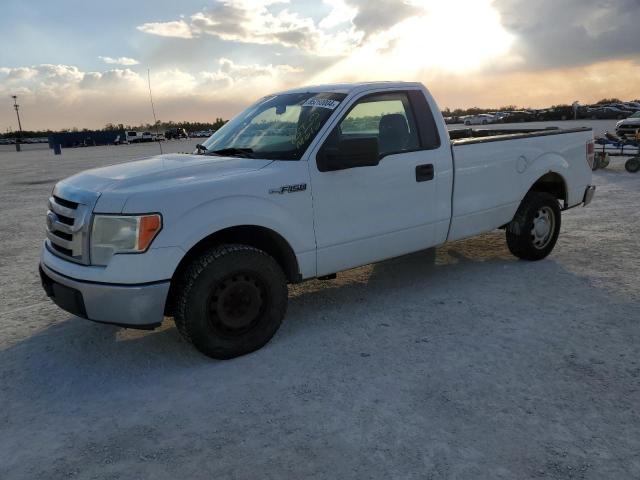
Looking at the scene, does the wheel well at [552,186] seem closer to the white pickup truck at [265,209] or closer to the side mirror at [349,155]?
the white pickup truck at [265,209]

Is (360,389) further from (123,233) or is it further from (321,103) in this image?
(321,103)

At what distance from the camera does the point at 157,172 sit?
384 centimetres

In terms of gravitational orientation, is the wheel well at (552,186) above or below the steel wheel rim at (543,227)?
above

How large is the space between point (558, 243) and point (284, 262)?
4128 millimetres

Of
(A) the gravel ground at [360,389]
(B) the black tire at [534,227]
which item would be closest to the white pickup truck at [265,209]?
(B) the black tire at [534,227]

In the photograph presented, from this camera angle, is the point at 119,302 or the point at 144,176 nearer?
the point at 119,302

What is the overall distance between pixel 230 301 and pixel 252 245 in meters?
0.51

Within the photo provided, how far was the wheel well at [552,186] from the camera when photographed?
5.93 meters

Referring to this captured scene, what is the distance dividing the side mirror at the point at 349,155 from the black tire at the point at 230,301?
2.77ft

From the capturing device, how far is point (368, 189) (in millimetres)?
4305

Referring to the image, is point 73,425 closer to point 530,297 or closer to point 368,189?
point 368,189

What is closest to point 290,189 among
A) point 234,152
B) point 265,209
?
point 265,209

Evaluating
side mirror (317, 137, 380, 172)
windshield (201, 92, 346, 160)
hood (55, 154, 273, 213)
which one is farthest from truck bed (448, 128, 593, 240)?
hood (55, 154, 273, 213)

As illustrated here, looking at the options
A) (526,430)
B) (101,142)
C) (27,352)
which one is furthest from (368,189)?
(101,142)
